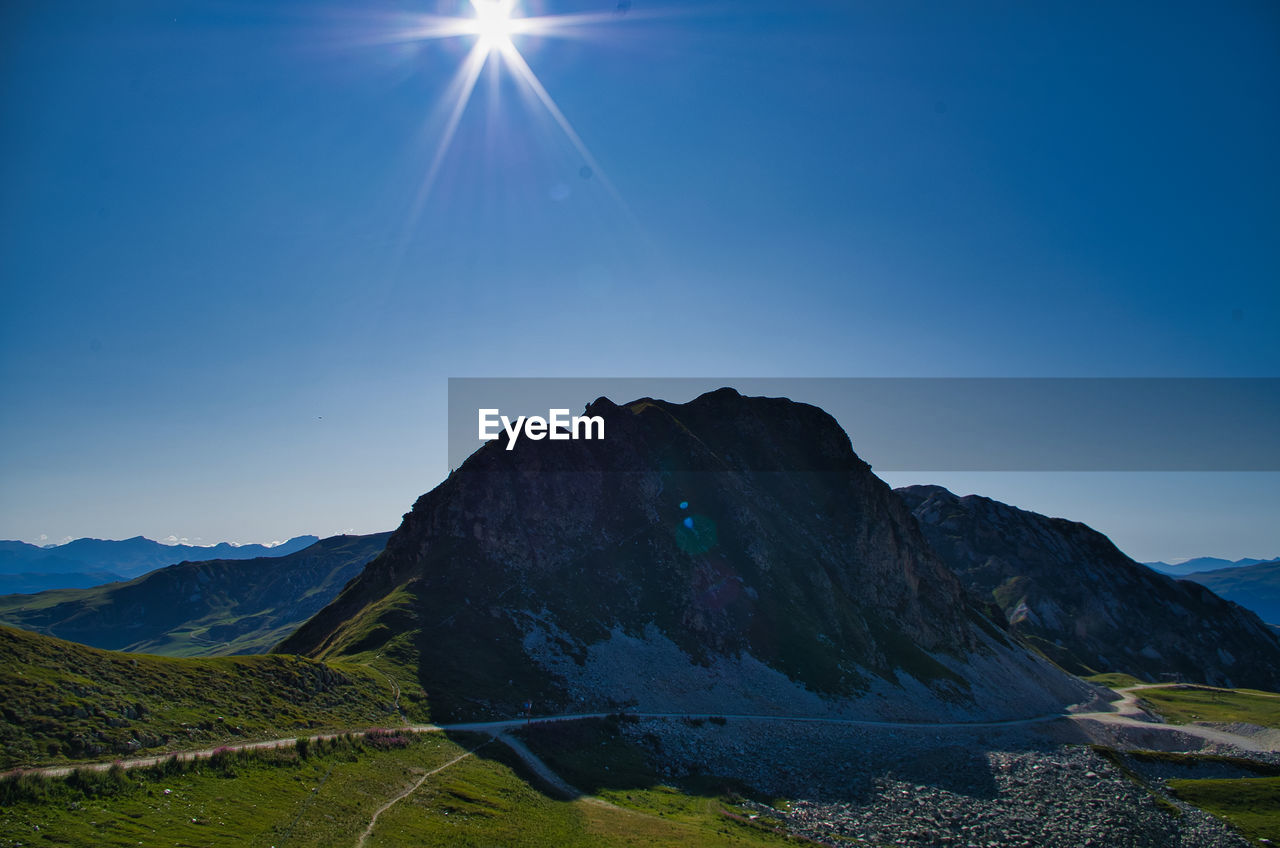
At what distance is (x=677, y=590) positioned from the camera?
113 m

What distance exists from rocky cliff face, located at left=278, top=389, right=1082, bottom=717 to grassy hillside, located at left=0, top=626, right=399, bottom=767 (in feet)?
44.3

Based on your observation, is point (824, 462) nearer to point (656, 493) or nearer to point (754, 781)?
point (656, 493)

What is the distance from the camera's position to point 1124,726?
117812 mm

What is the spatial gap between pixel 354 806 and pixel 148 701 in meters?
18.9

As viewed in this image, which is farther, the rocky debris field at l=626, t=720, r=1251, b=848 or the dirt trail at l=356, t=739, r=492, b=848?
the rocky debris field at l=626, t=720, r=1251, b=848

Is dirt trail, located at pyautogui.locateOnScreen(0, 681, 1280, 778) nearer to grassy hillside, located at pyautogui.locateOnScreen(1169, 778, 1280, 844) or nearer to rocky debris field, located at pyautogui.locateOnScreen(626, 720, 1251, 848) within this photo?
rocky debris field, located at pyautogui.locateOnScreen(626, 720, 1251, 848)

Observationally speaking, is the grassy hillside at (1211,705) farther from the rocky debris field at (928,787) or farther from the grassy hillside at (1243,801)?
the rocky debris field at (928,787)

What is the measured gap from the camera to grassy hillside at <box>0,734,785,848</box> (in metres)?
29.1

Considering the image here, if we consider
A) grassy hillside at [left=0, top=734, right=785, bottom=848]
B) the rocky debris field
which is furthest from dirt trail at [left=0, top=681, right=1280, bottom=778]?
the rocky debris field

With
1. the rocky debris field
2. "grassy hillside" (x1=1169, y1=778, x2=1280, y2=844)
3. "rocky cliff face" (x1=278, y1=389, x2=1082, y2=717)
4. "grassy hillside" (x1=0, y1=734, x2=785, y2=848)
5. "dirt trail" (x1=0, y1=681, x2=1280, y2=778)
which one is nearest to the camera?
"grassy hillside" (x1=0, y1=734, x2=785, y2=848)

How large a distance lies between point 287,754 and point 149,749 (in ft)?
26.5

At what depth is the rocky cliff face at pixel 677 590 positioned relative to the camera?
89938 mm

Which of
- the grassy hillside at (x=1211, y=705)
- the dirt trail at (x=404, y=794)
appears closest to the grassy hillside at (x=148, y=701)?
the dirt trail at (x=404, y=794)

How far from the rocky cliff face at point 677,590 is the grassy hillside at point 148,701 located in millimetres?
13494
